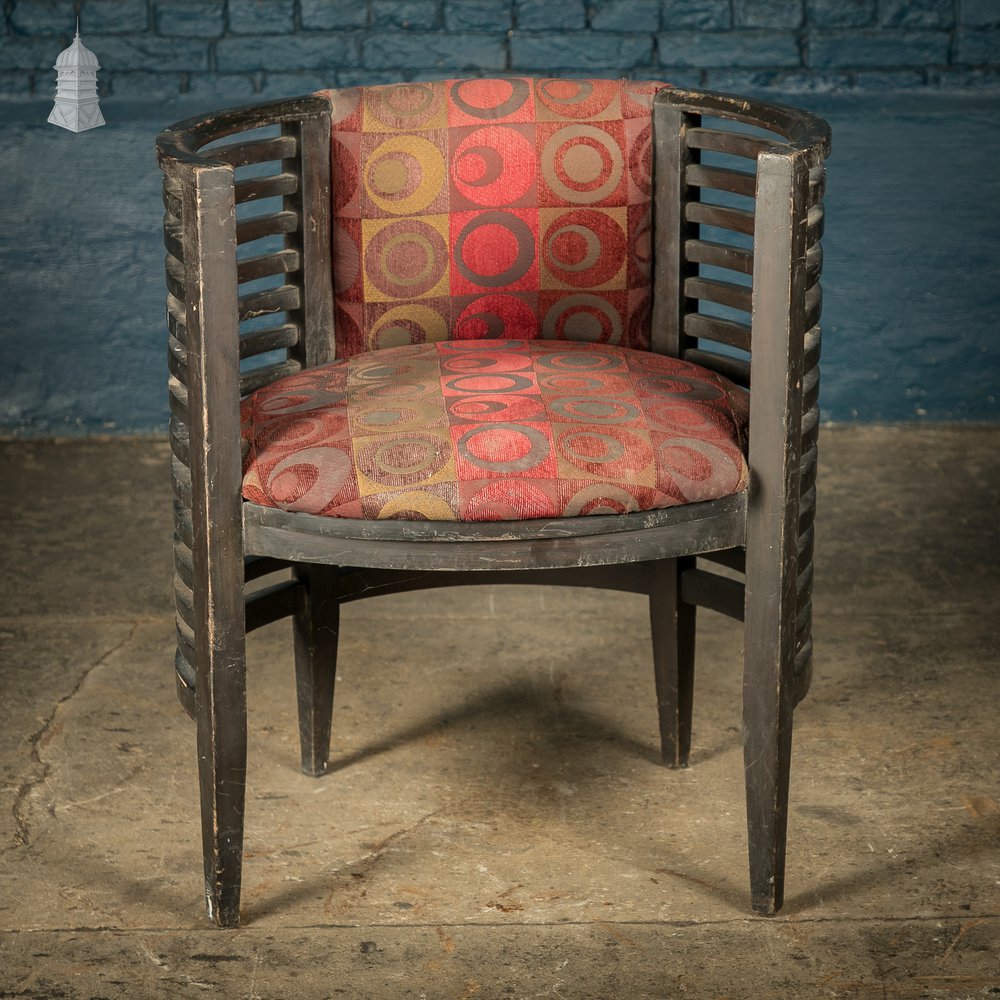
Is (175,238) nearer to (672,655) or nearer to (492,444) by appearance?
(492,444)

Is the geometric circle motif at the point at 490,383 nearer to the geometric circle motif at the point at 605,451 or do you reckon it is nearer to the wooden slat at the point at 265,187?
the geometric circle motif at the point at 605,451

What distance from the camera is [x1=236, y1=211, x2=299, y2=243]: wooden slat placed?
188 centimetres

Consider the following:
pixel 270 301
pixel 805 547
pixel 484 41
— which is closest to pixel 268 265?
pixel 270 301

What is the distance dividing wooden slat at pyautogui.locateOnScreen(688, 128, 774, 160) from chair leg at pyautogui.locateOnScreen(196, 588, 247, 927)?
77 centimetres

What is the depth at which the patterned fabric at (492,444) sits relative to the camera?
1684mm

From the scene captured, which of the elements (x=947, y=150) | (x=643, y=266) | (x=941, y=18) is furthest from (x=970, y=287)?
(x=643, y=266)

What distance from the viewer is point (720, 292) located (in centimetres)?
196

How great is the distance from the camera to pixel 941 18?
377cm

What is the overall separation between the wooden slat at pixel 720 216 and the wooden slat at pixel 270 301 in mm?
498

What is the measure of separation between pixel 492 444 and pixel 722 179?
48 centimetres

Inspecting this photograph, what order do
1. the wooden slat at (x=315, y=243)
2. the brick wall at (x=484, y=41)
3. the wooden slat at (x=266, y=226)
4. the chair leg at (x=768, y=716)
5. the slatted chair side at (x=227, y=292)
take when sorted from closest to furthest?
the slatted chair side at (x=227, y=292) → the chair leg at (x=768, y=716) → the wooden slat at (x=266, y=226) → the wooden slat at (x=315, y=243) → the brick wall at (x=484, y=41)

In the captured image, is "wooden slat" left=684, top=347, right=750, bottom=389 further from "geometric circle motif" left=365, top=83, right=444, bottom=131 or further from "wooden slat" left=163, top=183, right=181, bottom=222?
"wooden slat" left=163, top=183, right=181, bottom=222

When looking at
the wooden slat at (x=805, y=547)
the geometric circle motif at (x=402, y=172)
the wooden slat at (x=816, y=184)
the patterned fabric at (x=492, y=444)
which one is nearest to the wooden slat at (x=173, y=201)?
the patterned fabric at (x=492, y=444)

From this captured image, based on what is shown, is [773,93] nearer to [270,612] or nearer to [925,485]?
[925,485]
